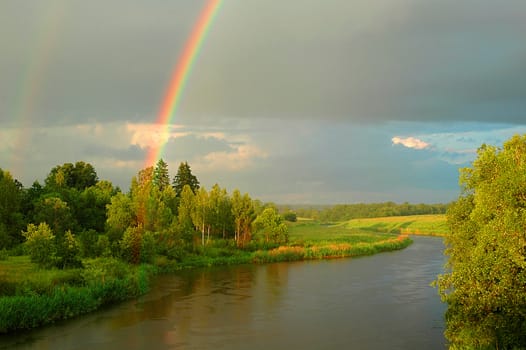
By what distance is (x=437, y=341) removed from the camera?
100 ft

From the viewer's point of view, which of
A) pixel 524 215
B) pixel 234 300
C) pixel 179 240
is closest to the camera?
pixel 524 215

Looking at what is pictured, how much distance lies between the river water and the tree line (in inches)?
267

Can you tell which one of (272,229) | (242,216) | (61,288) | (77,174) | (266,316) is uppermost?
(77,174)

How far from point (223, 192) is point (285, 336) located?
52.2 metres

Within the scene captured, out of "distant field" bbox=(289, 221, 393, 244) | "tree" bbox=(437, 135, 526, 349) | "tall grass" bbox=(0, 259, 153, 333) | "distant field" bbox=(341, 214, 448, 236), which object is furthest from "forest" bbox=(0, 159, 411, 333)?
"distant field" bbox=(341, 214, 448, 236)

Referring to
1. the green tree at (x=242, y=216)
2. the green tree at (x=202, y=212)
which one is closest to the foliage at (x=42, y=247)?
the green tree at (x=202, y=212)

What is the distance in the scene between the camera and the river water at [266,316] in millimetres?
30297

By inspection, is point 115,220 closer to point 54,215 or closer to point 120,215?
point 120,215

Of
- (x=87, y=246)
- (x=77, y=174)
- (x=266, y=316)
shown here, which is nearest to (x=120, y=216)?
(x=87, y=246)

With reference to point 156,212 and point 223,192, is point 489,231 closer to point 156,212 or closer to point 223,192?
point 156,212

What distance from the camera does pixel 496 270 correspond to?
20266 mm

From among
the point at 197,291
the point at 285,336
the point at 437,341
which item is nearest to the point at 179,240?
the point at 197,291

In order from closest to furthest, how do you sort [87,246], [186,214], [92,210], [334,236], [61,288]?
1. [61,288]
2. [87,246]
3. [186,214]
4. [92,210]
5. [334,236]

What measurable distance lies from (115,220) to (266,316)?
2966 cm
